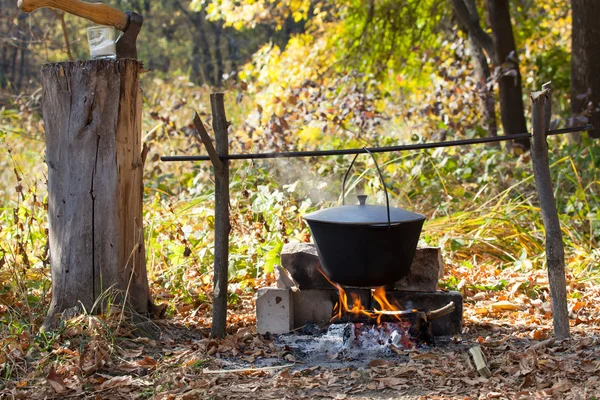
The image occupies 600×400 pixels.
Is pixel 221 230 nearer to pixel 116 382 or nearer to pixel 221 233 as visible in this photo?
pixel 221 233

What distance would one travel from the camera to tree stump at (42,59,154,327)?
387cm

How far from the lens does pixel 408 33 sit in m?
10.1

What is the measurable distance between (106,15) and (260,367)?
2.00 m

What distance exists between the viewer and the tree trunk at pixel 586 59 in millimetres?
7465

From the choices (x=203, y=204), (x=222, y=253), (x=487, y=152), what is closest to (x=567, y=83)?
(x=487, y=152)

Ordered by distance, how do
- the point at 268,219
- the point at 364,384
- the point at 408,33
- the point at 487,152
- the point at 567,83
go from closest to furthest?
the point at 364,384 → the point at 268,219 → the point at 487,152 → the point at 408,33 → the point at 567,83

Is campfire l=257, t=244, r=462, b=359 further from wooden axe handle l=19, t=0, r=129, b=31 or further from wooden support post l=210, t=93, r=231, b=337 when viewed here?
wooden axe handle l=19, t=0, r=129, b=31

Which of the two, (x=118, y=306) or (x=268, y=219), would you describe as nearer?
(x=118, y=306)

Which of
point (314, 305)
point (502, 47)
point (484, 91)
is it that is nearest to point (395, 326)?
point (314, 305)

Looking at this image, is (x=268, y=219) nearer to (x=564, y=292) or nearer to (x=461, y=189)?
(x=461, y=189)

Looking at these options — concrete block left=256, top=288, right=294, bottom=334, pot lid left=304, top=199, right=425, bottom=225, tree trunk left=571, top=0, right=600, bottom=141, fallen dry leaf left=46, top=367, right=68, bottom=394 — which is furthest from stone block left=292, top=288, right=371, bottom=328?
tree trunk left=571, top=0, right=600, bottom=141

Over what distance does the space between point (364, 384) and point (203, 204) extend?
343 cm

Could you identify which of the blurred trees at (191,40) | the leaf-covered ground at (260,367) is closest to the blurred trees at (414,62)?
the leaf-covered ground at (260,367)

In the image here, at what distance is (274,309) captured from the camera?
168 inches
